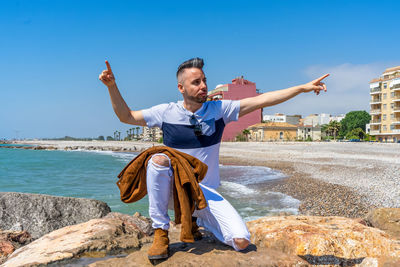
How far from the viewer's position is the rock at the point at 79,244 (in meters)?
A: 3.07

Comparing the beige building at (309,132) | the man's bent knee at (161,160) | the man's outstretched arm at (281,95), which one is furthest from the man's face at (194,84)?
the beige building at (309,132)

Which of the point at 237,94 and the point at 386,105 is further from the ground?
the point at 237,94

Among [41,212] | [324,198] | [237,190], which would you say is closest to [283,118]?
[237,190]

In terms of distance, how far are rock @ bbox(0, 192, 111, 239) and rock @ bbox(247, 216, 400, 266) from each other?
12.5 ft

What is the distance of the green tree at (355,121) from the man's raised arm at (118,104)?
98.1 metres

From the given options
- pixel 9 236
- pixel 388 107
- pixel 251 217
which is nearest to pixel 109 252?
pixel 9 236

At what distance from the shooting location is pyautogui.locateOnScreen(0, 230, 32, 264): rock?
165 inches

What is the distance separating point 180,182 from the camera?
9.08 ft

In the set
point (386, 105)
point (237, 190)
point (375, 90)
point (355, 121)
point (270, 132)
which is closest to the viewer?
point (237, 190)

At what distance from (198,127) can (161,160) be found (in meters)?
0.60

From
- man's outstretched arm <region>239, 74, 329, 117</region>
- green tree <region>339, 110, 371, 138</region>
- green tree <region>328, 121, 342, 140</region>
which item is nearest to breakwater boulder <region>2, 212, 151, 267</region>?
man's outstretched arm <region>239, 74, 329, 117</region>

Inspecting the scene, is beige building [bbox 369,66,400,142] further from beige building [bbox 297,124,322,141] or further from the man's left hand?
the man's left hand

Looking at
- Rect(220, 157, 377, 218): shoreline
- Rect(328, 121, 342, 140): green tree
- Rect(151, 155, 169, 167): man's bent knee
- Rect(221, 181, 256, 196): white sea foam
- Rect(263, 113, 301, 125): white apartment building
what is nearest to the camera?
Rect(151, 155, 169, 167): man's bent knee

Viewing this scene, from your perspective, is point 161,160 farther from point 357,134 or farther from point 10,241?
point 357,134
